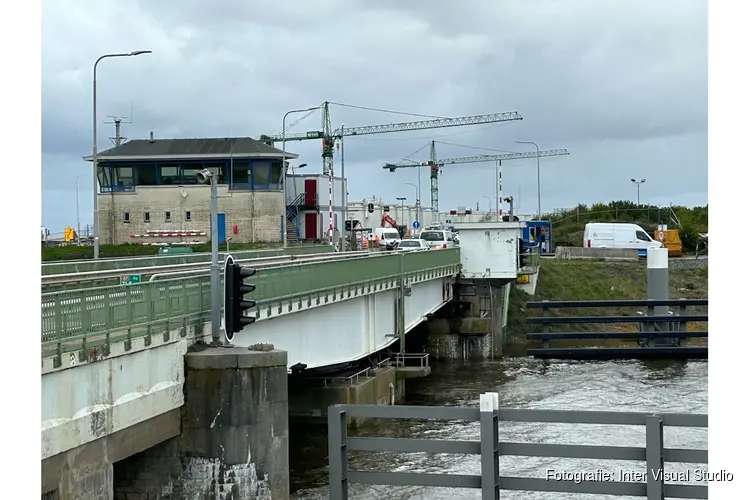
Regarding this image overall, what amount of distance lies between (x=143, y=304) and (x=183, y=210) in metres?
61.8

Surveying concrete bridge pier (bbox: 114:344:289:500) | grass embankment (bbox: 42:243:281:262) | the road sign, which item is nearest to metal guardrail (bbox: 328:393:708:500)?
concrete bridge pier (bbox: 114:344:289:500)

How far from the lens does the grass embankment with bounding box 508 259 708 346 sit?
177 ft

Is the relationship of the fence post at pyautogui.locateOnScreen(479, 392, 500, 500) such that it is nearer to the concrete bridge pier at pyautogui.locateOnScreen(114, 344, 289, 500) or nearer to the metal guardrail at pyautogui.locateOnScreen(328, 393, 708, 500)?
the metal guardrail at pyautogui.locateOnScreen(328, 393, 708, 500)

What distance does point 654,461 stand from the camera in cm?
678

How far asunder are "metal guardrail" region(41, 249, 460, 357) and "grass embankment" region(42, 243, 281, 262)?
29.4 meters

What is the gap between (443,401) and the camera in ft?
113

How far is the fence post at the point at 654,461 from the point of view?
22.2 ft

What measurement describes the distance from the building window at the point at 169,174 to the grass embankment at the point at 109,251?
643 centimetres

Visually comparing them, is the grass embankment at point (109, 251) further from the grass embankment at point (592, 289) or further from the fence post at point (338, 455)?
the fence post at point (338, 455)

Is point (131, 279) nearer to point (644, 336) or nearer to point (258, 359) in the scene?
point (258, 359)

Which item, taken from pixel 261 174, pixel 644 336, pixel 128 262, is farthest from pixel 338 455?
pixel 261 174

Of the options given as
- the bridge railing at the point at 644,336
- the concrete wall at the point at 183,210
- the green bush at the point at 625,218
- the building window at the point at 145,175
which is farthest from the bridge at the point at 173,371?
the green bush at the point at 625,218

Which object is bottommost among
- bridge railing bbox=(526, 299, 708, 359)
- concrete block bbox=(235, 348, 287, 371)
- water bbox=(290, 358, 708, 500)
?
water bbox=(290, 358, 708, 500)
